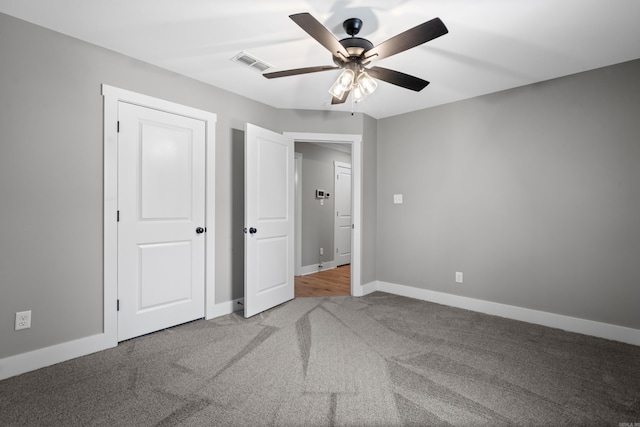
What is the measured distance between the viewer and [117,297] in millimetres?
A: 2551

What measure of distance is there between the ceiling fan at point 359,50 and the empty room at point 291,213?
0.01 meters

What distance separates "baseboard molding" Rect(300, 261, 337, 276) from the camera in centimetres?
534

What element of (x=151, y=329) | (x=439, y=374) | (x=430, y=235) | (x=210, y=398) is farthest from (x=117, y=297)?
(x=430, y=235)

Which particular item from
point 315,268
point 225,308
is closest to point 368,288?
point 315,268

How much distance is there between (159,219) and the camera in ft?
9.21

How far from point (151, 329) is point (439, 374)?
2431mm

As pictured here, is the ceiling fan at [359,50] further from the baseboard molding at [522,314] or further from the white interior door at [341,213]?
the white interior door at [341,213]

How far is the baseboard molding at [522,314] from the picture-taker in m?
2.68

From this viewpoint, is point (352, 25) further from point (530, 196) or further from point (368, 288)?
point (368, 288)

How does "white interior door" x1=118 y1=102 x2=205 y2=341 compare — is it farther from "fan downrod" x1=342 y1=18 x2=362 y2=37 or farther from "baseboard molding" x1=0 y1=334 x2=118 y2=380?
"fan downrod" x1=342 y1=18 x2=362 y2=37

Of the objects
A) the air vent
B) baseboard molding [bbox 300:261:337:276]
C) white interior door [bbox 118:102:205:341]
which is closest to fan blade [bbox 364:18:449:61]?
the air vent

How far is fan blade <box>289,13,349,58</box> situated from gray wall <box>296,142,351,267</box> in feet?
10.9

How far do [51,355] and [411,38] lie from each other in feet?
10.5

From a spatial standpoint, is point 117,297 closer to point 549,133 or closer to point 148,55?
point 148,55
